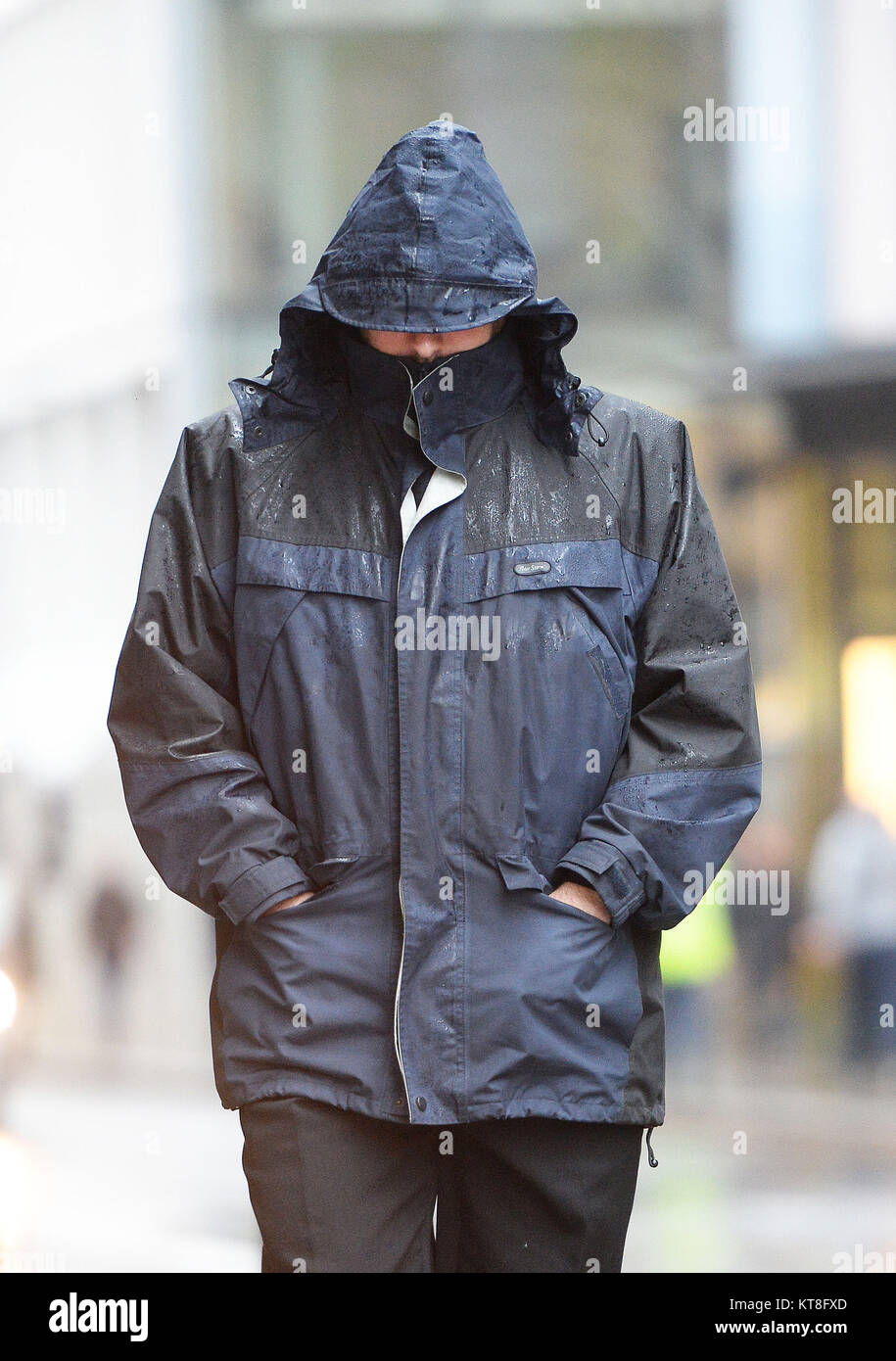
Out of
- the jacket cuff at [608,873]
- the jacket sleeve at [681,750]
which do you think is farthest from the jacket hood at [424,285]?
the jacket cuff at [608,873]

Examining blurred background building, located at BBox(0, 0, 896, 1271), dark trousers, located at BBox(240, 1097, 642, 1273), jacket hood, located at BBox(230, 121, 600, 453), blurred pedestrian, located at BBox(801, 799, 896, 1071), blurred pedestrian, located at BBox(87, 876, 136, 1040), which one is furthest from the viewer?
blurred pedestrian, located at BBox(87, 876, 136, 1040)

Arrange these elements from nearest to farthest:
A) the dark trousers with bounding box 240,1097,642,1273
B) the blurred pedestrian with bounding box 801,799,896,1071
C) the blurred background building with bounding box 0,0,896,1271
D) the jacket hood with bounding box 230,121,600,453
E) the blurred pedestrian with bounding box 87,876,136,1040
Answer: the dark trousers with bounding box 240,1097,642,1273, the jacket hood with bounding box 230,121,600,453, the blurred pedestrian with bounding box 801,799,896,1071, the blurred background building with bounding box 0,0,896,1271, the blurred pedestrian with bounding box 87,876,136,1040

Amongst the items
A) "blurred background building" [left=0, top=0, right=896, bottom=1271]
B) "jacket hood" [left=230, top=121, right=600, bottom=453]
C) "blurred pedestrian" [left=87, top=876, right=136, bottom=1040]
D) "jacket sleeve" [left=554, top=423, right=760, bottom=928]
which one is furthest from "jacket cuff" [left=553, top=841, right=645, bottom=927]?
"blurred pedestrian" [left=87, top=876, right=136, bottom=1040]

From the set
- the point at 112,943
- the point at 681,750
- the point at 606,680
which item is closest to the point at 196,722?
the point at 606,680

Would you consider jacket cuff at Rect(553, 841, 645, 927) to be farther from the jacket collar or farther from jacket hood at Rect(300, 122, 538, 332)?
jacket hood at Rect(300, 122, 538, 332)

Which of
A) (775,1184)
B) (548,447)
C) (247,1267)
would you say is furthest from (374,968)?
(775,1184)

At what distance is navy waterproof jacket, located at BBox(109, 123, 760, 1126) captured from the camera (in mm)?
3283

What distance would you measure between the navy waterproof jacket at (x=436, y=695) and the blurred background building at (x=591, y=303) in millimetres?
8310

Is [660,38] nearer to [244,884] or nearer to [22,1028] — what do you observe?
[22,1028]

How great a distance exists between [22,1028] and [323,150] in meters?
6.60

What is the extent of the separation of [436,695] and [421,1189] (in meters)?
0.78

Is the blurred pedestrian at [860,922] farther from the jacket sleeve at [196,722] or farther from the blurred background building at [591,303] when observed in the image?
the jacket sleeve at [196,722]

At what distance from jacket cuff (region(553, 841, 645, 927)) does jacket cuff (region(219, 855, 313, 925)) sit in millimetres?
431

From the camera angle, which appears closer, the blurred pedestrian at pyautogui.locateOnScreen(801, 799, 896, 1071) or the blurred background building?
the blurred pedestrian at pyautogui.locateOnScreen(801, 799, 896, 1071)
